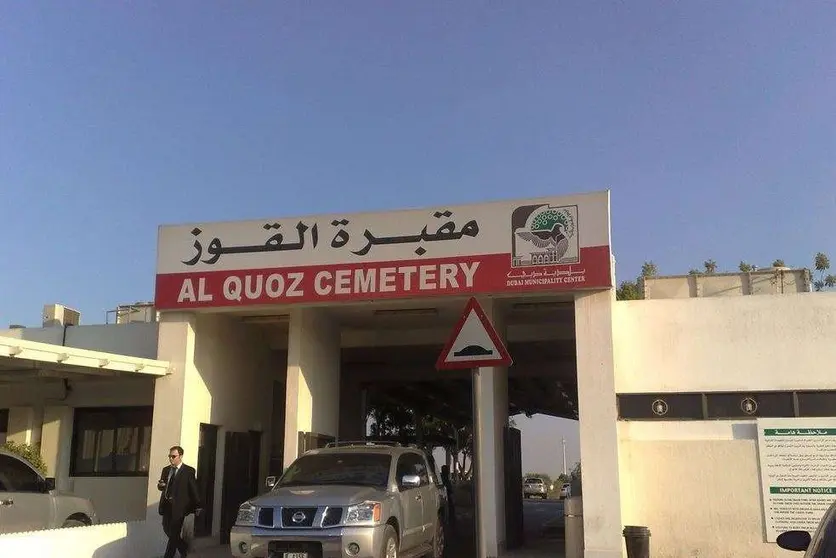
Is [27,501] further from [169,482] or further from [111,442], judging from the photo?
[111,442]

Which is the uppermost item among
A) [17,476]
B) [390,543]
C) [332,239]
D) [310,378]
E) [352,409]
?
[332,239]

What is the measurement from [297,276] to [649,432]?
20.5ft

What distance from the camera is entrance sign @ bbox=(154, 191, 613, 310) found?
12695 millimetres

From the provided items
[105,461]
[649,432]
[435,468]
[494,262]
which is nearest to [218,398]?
[105,461]

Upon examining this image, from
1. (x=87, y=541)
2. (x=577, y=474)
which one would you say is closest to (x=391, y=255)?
(x=87, y=541)

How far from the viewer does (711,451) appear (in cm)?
1235

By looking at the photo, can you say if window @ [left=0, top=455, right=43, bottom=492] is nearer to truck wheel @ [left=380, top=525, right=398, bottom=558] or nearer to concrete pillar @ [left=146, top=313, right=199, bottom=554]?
concrete pillar @ [left=146, top=313, right=199, bottom=554]

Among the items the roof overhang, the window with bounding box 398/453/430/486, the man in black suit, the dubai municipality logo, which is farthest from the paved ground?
the dubai municipality logo

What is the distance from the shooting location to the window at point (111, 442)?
16306mm

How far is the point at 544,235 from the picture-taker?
1284cm

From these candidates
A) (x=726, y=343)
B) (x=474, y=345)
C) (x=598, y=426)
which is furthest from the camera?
(x=726, y=343)

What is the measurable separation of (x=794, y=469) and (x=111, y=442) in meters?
12.7

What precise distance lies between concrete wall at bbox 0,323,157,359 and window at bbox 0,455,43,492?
13.9ft

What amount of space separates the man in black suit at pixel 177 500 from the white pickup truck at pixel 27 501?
1576 mm
